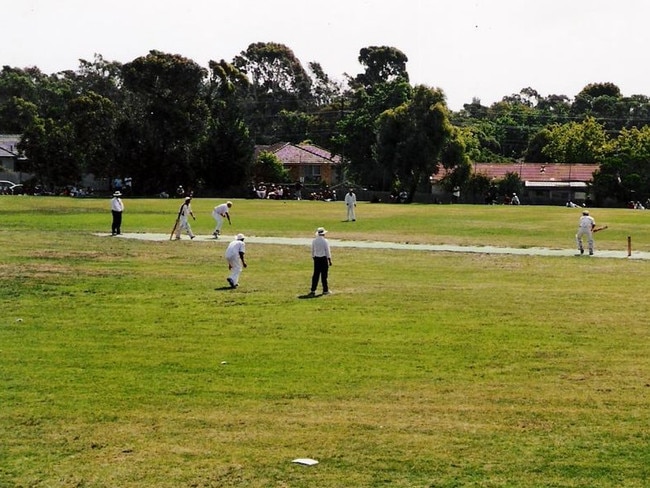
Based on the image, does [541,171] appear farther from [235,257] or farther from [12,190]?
[235,257]

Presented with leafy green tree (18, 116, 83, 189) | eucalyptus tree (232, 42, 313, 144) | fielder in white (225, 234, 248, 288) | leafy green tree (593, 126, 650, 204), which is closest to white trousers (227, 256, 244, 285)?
fielder in white (225, 234, 248, 288)

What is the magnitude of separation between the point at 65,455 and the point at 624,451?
6.10 m

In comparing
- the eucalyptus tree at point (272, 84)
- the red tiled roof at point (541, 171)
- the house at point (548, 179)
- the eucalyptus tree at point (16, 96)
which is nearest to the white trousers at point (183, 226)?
the house at point (548, 179)

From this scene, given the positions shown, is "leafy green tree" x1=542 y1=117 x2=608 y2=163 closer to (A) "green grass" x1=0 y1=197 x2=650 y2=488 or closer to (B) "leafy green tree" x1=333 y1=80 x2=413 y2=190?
(B) "leafy green tree" x1=333 y1=80 x2=413 y2=190

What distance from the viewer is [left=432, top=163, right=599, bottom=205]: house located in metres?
98.3

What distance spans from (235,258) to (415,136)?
67.0 meters

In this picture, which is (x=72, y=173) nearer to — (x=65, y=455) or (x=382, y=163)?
(x=382, y=163)

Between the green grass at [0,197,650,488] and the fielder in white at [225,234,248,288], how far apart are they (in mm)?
690

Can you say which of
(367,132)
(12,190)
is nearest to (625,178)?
(367,132)

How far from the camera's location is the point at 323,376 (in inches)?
616

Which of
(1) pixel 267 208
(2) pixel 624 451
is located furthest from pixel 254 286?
(1) pixel 267 208

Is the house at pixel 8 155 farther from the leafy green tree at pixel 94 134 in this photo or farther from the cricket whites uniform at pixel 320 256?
the cricket whites uniform at pixel 320 256

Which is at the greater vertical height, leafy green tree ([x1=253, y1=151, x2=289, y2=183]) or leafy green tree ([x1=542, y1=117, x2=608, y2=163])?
leafy green tree ([x1=542, y1=117, x2=608, y2=163])

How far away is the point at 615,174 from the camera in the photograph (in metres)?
93.6
